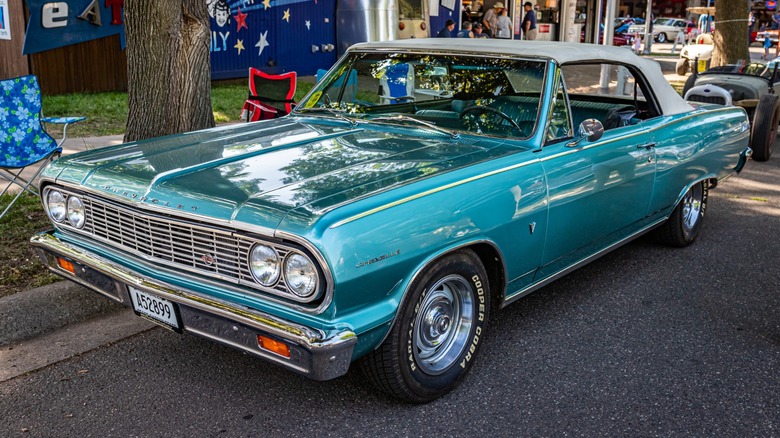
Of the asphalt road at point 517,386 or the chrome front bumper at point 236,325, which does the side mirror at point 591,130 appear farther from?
the chrome front bumper at point 236,325

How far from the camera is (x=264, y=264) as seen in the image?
9.23 feet

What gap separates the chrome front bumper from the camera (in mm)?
2652

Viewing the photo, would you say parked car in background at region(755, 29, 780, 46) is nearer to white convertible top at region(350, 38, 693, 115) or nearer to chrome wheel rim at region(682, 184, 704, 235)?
chrome wheel rim at region(682, 184, 704, 235)

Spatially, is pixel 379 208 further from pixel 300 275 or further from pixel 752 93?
pixel 752 93

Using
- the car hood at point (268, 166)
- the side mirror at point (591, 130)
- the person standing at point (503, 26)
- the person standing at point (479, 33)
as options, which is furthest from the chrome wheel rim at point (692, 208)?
the person standing at point (503, 26)

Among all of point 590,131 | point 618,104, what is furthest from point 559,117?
point 618,104

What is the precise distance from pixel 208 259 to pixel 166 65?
3.03 metres

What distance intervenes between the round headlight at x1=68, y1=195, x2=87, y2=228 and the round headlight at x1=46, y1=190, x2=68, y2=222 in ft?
0.16

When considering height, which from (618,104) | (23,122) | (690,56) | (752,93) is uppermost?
(690,56)

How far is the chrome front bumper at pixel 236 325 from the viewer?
2652 millimetres

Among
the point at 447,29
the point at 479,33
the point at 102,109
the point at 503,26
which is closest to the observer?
the point at 102,109

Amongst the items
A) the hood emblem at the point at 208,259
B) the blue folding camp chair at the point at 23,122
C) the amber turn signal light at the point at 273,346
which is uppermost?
the blue folding camp chair at the point at 23,122

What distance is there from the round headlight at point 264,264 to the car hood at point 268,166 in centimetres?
11

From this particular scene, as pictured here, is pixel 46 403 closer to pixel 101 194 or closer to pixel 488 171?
pixel 101 194
